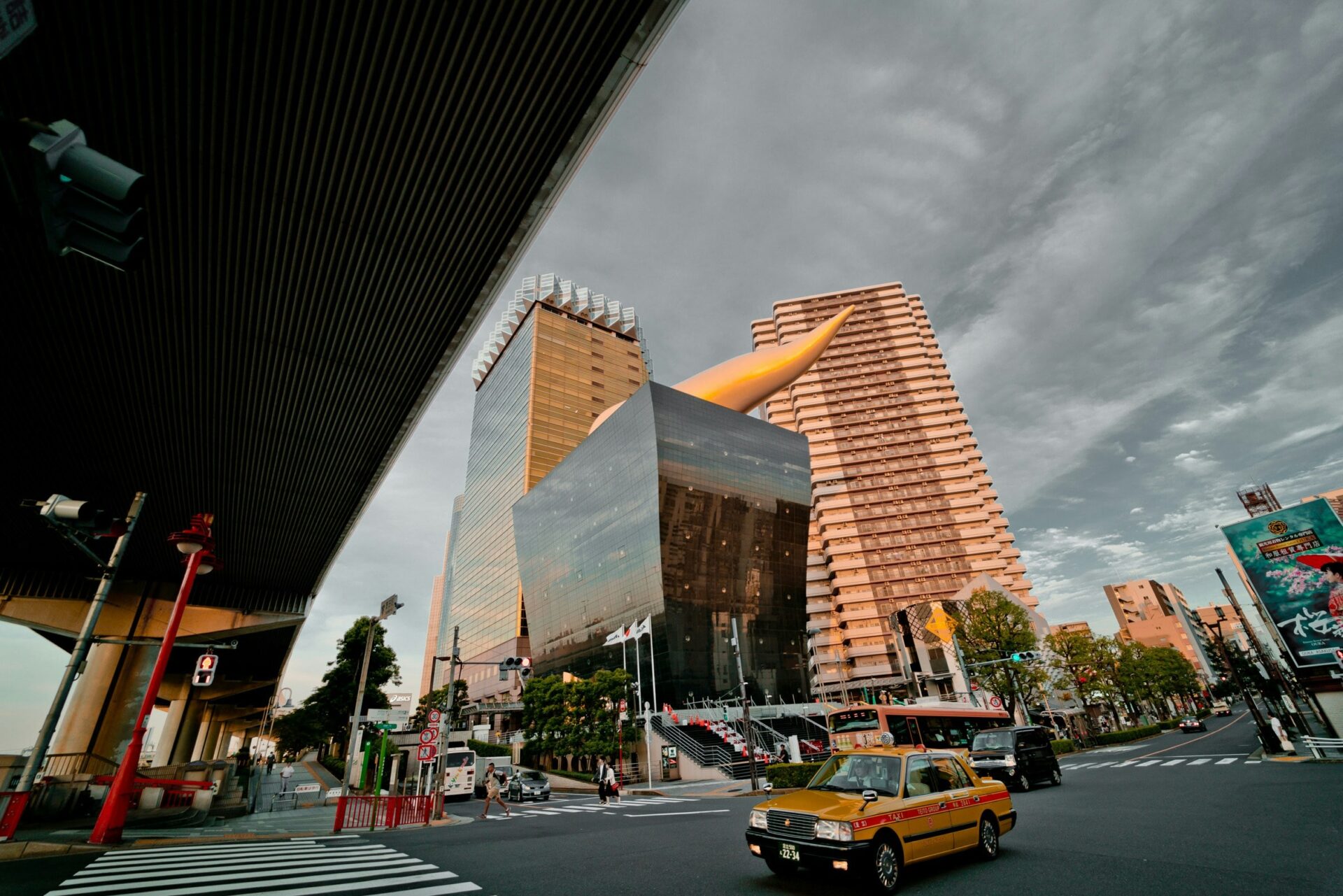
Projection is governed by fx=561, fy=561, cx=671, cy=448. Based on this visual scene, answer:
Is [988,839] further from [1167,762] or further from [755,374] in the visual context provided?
[755,374]

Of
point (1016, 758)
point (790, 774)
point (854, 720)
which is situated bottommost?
point (790, 774)

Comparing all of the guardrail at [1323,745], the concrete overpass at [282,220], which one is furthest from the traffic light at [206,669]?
the guardrail at [1323,745]

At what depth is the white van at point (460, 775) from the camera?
35.1 meters

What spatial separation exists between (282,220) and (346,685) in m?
43.1

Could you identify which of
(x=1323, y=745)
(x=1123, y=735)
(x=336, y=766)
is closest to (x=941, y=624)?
(x=1123, y=735)

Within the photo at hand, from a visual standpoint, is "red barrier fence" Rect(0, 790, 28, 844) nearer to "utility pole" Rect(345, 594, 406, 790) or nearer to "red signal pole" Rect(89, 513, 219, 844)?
"red signal pole" Rect(89, 513, 219, 844)

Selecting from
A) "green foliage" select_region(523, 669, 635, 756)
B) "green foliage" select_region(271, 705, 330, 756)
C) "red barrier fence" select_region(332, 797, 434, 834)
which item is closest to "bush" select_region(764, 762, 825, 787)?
"red barrier fence" select_region(332, 797, 434, 834)

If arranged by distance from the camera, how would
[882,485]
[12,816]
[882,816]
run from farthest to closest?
1. [882,485]
2. [12,816]
3. [882,816]

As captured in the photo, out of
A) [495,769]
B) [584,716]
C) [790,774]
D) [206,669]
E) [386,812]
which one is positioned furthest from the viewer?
[584,716]

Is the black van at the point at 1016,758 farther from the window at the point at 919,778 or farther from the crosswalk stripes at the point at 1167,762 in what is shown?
the window at the point at 919,778

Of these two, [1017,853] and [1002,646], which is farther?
[1002,646]

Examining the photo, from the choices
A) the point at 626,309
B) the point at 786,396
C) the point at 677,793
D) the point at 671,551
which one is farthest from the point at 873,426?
the point at 677,793

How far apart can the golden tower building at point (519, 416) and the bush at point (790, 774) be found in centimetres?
7441

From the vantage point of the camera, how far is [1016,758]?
1920 cm
